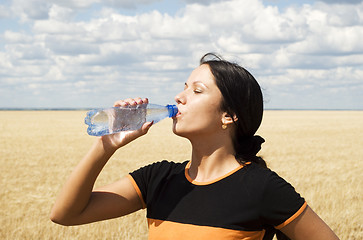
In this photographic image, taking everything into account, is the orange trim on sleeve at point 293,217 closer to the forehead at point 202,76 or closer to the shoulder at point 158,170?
the shoulder at point 158,170

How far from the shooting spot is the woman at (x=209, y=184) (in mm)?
2062

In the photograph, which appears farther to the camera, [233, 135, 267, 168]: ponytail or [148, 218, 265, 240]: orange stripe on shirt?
[233, 135, 267, 168]: ponytail

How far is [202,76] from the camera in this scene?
7.51 ft

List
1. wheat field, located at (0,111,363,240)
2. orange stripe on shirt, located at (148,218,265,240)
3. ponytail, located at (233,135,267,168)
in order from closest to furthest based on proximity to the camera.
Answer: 1. orange stripe on shirt, located at (148,218,265,240)
2. ponytail, located at (233,135,267,168)
3. wheat field, located at (0,111,363,240)

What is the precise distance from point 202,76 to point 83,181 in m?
0.76

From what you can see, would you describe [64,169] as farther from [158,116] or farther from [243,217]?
[243,217]

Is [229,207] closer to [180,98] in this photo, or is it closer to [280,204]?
[280,204]

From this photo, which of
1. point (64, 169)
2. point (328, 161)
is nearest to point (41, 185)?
point (64, 169)

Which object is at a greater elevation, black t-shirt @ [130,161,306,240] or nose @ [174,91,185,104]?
nose @ [174,91,185,104]

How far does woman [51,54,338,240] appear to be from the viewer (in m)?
2.06

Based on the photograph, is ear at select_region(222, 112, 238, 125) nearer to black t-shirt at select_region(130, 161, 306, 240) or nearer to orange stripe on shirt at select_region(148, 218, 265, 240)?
black t-shirt at select_region(130, 161, 306, 240)

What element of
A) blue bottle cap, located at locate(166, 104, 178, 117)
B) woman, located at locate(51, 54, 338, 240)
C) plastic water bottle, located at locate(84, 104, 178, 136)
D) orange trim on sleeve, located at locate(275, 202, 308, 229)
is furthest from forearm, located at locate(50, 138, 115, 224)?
orange trim on sleeve, located at locate(275, 202, 308, 229)

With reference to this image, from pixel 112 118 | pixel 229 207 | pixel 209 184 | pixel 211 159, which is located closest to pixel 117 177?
pixel 112 118

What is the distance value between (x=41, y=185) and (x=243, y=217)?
8.27m
